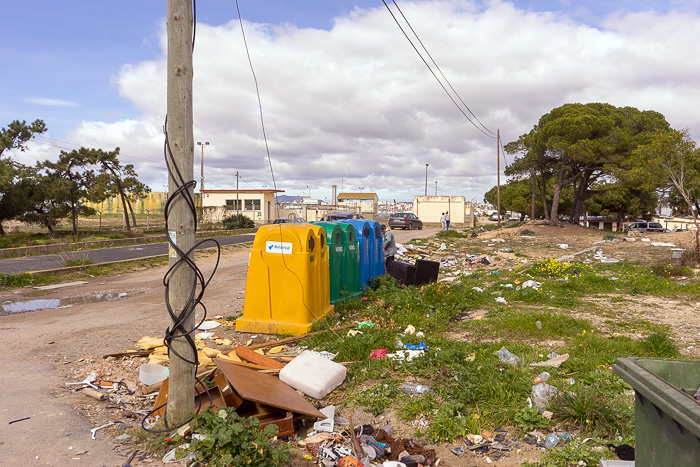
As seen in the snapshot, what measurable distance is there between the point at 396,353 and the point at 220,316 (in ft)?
13.3

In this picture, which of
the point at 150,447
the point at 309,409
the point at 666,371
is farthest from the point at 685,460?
the point at 150,447

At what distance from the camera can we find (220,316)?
334 inches

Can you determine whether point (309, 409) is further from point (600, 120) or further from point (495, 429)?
point (600, 120)

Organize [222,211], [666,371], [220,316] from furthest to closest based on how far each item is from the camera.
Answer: [222,211]
[220,316]
[666,371]

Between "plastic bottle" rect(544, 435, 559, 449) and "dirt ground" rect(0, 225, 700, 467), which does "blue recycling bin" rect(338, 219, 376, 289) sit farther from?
"plastic bottle" rect(544, 435, 559, 449)

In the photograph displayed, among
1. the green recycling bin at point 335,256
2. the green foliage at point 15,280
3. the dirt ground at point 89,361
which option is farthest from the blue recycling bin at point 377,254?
the green foliage at point 15,280

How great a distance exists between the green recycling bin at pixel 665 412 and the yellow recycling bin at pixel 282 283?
4909 millimetres

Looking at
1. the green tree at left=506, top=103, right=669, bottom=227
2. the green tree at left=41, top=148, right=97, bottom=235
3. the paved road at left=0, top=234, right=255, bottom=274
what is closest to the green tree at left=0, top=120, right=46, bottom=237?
the green tree at left=41, top=148, right=97, bottom=235

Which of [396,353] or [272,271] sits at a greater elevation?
[272,271]

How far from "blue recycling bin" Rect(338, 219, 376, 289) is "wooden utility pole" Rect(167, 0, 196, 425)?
6192 millimetres

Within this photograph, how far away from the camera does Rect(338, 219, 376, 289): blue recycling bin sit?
9.99m

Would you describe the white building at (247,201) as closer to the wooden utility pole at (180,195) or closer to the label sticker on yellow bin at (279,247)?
the label sticker on yellow bin at (279,247)

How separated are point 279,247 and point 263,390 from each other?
3308mm

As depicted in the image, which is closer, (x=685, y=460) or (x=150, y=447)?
(x=685, y=460)
